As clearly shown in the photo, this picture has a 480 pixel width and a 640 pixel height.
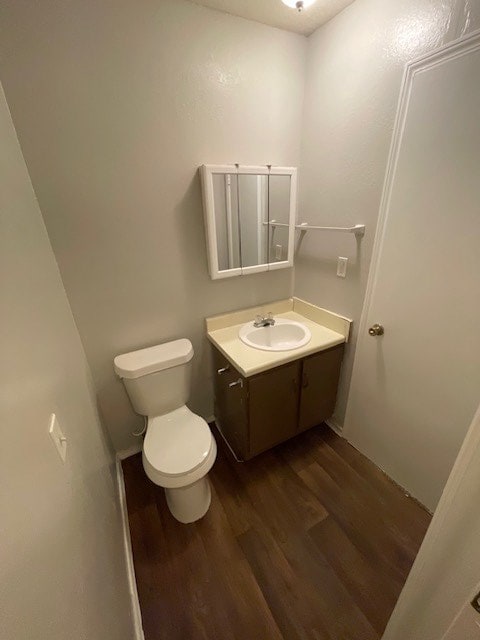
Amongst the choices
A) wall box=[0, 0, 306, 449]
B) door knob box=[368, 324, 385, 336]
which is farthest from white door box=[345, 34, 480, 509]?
wall box=[0, 0, 306, 449]

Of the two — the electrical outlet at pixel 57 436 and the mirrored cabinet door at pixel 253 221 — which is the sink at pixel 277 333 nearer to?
the mirrored cabinet door at pixel 253 221

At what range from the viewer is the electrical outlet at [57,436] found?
0.65m

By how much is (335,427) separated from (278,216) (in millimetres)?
1538

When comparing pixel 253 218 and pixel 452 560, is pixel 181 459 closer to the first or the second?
pixel 452 560

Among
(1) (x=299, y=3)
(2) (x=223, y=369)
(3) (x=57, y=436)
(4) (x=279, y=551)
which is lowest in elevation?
(4) (x=279, y=551)

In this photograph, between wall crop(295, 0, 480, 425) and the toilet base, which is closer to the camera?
wall crop(295, 0, 480, 425)

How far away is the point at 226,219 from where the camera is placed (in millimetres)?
1524

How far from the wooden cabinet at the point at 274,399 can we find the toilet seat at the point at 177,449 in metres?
0.24

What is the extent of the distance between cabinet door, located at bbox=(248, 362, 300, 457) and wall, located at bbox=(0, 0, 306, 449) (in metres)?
0.58

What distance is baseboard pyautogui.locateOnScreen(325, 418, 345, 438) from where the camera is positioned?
6.20 feet

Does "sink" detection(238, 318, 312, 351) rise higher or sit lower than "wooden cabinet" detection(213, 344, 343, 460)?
higher

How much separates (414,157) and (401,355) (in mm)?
918

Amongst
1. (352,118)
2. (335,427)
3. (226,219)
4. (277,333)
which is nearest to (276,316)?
(277,333)

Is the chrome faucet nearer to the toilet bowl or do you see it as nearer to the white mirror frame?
the white mirror frame
